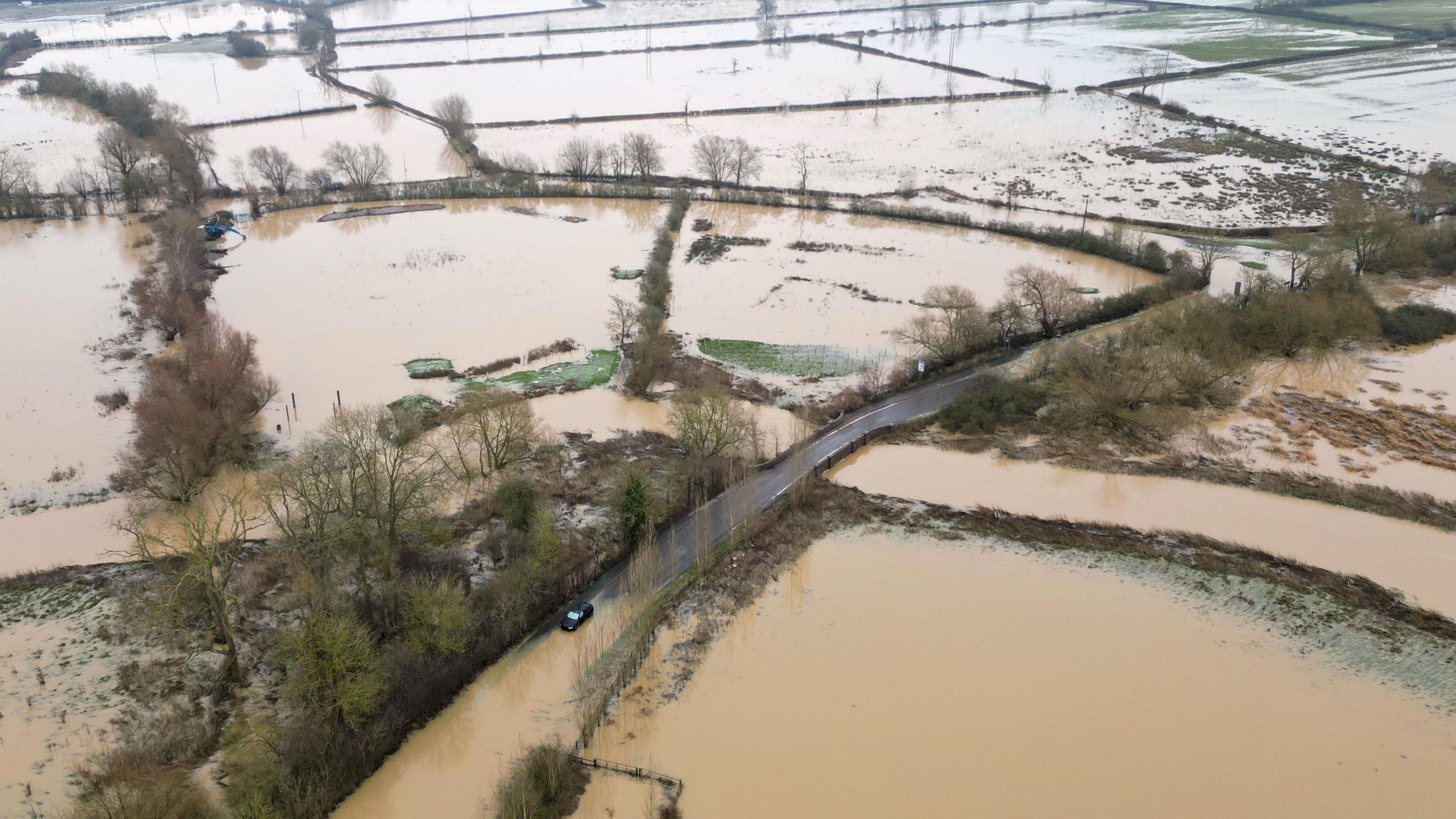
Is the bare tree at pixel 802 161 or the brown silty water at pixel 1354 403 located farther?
the bare tree at pixel 802 161

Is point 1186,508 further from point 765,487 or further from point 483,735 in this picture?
point 483,735

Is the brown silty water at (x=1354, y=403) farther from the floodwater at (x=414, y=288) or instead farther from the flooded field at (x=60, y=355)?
the flooded field at (x=60, y=355)

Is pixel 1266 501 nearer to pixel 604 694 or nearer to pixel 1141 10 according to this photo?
pixel 604 694

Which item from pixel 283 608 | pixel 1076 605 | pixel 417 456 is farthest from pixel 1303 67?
pixel 283 608

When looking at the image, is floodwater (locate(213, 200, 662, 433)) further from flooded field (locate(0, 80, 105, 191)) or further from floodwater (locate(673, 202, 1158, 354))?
flooded field (locate(0, 80, 105, 191))

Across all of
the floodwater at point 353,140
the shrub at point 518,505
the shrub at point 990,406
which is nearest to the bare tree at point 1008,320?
the shrub at point 990,406

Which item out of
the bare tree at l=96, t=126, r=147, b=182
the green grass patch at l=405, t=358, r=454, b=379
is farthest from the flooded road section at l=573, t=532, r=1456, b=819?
the bare tree at l=96, t=126, r=147, b=182
